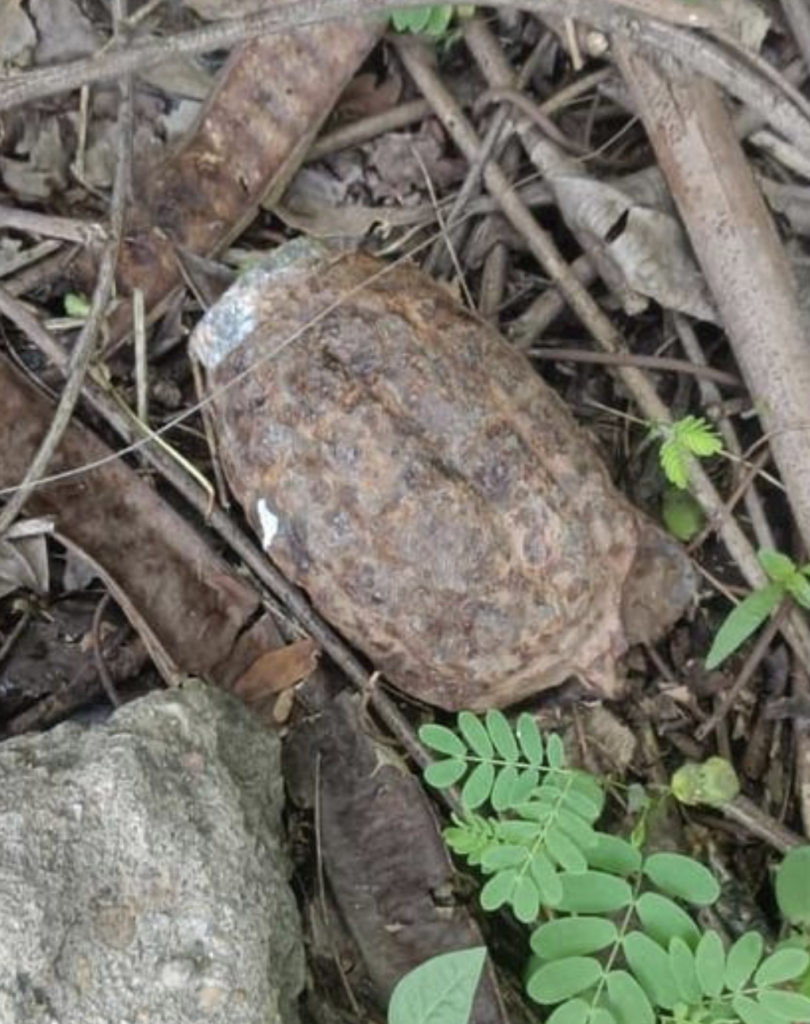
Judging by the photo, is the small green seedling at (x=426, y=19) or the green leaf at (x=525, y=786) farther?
the small green seedling at (x=426, y=19)

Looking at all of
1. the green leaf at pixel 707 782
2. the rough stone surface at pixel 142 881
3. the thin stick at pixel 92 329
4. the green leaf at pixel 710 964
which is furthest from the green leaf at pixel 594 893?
the thin stick at pixel 92 329

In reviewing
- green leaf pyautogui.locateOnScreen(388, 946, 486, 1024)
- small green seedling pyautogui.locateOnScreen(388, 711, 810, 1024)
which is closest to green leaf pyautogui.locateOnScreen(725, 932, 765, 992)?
small green seedling pyautogui.locateOnScreen(388, 711, 810, 1024)

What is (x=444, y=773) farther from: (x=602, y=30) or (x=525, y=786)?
(x=602, y=30)

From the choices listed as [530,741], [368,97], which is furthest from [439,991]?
[368,97]

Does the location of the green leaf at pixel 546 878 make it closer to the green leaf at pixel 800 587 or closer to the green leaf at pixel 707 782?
the green leaf at pixel 707 782

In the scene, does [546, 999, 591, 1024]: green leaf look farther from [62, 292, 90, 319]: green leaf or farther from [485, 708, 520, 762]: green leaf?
[62, 292, 90, 319]: green leaf

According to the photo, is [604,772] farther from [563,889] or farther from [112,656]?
[112,656]
